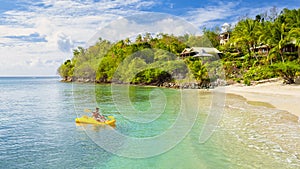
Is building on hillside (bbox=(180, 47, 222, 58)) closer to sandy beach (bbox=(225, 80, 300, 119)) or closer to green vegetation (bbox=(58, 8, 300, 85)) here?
green vegetation (bbox=(58, 8, 300, 85))

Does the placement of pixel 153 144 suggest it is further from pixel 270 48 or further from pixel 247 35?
pixel 270 48

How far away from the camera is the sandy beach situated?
18.9 metres

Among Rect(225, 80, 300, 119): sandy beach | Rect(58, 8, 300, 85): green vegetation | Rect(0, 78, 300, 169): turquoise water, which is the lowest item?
Rect(0, 78, 300, 169): turquoise water

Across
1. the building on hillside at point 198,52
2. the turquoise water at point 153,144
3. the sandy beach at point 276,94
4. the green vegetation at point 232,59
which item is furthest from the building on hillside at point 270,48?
the turquoise water at point 153,144

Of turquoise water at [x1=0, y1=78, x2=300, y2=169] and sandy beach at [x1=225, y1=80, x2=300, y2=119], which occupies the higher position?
sandy beach at [x1=225, y1=80, x2=300, y2=119]

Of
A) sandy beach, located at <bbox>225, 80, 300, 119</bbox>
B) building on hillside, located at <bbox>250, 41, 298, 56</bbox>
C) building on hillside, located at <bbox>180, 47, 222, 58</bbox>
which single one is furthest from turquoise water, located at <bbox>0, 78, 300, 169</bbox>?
building on hillside, located at <bbox>180, 47, 222, 58</bbox>

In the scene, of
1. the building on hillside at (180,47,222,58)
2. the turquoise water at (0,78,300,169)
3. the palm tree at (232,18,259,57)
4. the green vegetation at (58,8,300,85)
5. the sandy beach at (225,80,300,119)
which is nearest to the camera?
the turquoise water at (0,78,300,169)

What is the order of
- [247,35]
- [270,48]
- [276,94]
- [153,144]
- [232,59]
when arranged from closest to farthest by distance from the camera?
[153,144] → [276,94] → [270,48] → [247,35] → [232,59]

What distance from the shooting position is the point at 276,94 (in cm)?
2602

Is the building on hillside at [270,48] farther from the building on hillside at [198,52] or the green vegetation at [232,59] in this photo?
the building on hillside at [198,52]

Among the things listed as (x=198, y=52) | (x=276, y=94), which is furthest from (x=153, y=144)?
(x=198, y=52)

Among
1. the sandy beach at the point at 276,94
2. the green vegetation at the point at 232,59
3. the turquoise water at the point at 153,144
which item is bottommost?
the turquoise water at the point at 153,144

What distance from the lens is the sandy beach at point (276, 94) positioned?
62.1 feet

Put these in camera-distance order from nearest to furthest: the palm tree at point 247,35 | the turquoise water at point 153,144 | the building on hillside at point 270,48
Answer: the turquoise water at point 153,144, the building on hillside at point 270,48, the palm tree at point 247,35
